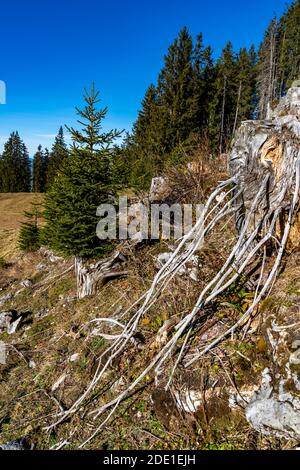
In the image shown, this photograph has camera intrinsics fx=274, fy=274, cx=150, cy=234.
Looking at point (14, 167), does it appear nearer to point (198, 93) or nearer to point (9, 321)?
point (198, 93)

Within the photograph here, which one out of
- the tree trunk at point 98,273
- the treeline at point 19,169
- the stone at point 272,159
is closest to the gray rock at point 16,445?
the tree trunk at point 98,273

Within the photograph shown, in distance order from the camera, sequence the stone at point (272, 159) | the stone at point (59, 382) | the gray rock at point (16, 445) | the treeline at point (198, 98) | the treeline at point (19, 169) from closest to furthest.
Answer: the stone at point (272, 159)
the gray rock at point (16, 445)
the stone at point (59, 382)
the treeline at point (198, 98)
the treeline at point (19, 169)

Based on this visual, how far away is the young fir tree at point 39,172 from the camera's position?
48875mm

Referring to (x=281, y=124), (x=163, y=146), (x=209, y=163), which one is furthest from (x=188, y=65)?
(x=281, y=124)

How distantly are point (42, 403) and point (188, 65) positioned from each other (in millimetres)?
21361

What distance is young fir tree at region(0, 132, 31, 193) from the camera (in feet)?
160

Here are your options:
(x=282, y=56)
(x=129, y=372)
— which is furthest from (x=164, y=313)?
(x=282, y=56)

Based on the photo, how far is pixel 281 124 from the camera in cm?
294

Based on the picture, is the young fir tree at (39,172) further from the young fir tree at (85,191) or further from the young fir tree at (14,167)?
the young fir tree at (85,191)

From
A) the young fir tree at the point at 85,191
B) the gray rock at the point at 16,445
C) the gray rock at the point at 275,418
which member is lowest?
the gray rock at the point at 16,445

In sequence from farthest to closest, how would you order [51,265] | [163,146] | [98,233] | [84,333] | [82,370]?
1. [163,146]
2. [51,265]
3. [98,233]
4. [84,333]
5. [82,370]

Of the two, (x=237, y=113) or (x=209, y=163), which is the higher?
(x=237, y=113)

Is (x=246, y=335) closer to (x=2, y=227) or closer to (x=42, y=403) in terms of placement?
(x=42, y=403)

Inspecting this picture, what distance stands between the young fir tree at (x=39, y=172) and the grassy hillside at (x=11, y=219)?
1206cm
